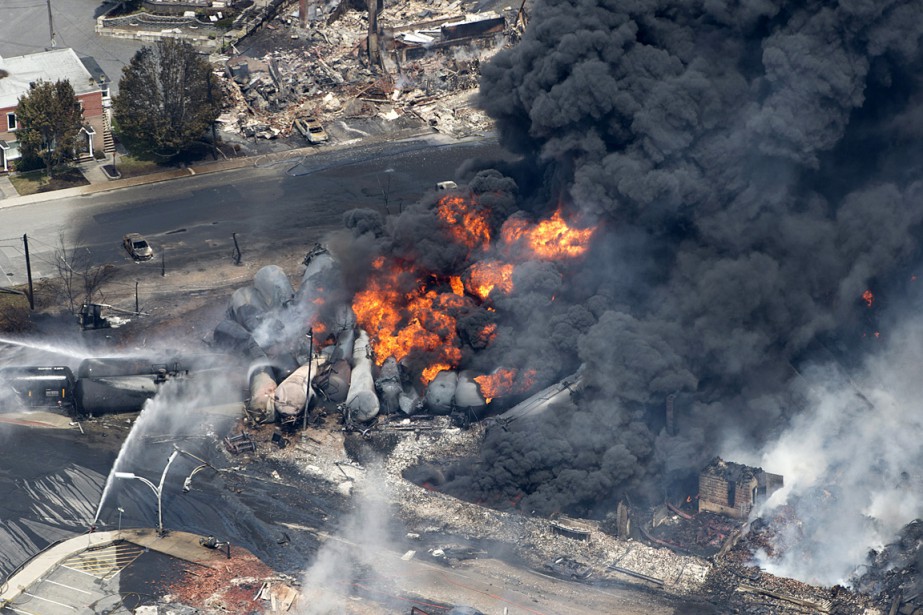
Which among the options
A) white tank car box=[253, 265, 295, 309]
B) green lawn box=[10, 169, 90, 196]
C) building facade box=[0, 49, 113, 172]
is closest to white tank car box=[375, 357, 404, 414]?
white tank car box=[253, 265, 295, 309]

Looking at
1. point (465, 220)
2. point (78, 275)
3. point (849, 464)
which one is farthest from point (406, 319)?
point (849, 464)

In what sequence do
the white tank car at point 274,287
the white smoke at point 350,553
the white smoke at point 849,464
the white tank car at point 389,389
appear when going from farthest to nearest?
the white tank car at point 274,287
the white tank car at point 389,389
the white smoke at point 849,464
the white smoke at point 350,553

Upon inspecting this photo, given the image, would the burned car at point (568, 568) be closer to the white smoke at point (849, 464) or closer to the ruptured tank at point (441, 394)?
the white smoke at point (849, 464)

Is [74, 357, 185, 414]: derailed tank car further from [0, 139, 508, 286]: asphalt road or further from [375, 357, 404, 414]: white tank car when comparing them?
[0, 139, 508, 286]: asphalt road

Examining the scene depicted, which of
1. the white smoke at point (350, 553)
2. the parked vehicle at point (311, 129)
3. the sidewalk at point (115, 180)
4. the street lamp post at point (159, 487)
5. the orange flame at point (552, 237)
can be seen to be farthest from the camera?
the parked vehicle at point (311, 129)

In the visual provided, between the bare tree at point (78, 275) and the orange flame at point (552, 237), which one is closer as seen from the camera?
the orange flame at point (552, 237)

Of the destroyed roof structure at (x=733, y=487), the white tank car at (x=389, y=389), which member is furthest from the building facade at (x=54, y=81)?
the destroyed roof structure at (x=733, y=487)

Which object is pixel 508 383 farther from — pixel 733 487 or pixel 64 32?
pixel 64 32
